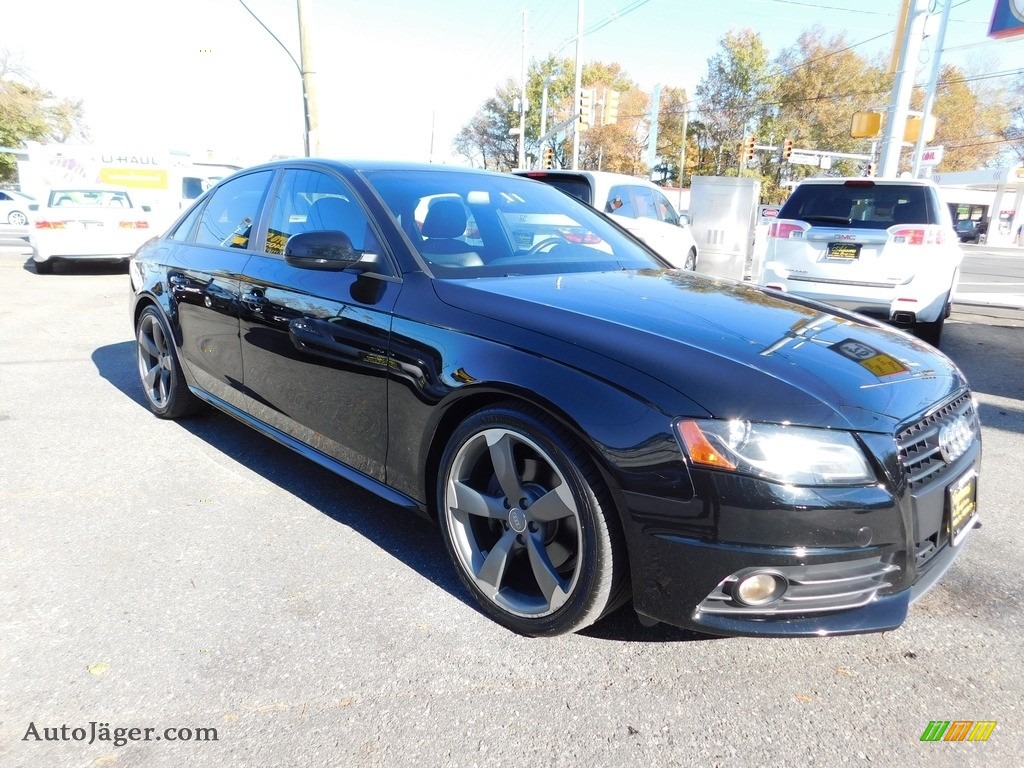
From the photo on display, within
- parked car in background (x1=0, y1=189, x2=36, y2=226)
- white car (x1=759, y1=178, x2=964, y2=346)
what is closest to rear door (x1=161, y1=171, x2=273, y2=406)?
white car (x1=759, y1=178, x2=964, y2=346)

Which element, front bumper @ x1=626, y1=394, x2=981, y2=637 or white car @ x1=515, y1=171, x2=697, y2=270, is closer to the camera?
front bumper @ x1=626, y1=394, x2=981, y2=637

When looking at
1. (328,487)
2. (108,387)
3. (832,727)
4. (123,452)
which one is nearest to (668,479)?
(832,727)

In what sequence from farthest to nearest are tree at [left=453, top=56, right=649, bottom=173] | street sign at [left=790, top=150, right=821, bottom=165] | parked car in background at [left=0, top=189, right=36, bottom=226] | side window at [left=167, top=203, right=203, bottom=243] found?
tree at [left=453, top=56, right=649, bottom=173], street sign at [left=790, top=150, right=821, bottom=165], parked car in background at [left=0, top=189, right=36, bottom=226], side window at [left=167, top=203, right=203, bottom=243]

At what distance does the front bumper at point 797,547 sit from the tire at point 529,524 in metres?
0.12

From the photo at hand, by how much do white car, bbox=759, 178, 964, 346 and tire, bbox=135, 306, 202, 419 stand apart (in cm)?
474

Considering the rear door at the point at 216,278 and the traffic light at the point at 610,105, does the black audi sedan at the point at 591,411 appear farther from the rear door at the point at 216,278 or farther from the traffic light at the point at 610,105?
the traffic light at the point at 610,105

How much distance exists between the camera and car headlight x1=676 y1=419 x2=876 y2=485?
69.7 inches

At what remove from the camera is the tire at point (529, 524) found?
200 cm

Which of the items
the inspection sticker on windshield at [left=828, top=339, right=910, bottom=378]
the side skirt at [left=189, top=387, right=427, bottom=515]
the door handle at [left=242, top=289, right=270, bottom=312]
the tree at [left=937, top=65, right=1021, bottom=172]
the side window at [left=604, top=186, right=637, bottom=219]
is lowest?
the side skirt at [left=189, top=387, right=427, bottom=515]

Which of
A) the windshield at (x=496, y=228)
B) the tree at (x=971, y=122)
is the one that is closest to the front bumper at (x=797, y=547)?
the windshield at (x=496, y=228)

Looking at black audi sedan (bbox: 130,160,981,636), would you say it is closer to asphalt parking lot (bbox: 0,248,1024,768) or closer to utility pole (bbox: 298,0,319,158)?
asphalt parking lot (bbox: 0,248,1024,768)

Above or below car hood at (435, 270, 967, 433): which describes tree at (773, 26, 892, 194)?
above

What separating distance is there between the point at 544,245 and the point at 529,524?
4.48 feet

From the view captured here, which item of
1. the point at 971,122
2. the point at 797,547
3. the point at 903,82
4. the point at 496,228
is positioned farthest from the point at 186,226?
the point at 971,122
